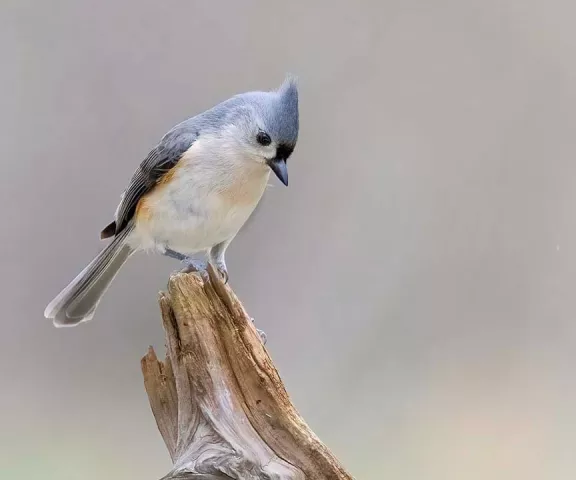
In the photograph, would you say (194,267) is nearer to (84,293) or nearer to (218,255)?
(218,255)

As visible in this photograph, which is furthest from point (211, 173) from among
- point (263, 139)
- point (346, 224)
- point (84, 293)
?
point (346, 224)

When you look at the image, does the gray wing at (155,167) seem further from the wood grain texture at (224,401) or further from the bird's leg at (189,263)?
the wood grain texture at (224,401)

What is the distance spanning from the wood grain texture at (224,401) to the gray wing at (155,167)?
1.42ft

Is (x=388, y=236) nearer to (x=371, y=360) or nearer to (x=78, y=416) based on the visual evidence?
(x=371, y=360)

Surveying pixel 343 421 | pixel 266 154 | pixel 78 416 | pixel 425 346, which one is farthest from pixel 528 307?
pixel 78 416

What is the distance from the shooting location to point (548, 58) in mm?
2953

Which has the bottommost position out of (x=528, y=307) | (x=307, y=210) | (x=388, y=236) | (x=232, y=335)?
(x=232, y=335)

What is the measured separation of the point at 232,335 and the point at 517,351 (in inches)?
67.2

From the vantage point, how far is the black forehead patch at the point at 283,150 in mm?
1894

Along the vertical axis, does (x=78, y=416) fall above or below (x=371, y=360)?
above

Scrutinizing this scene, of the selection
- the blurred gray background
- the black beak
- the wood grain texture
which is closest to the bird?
the black beak

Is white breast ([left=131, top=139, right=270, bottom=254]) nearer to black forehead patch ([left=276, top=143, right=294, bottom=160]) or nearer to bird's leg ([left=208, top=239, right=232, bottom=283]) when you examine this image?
black forehead patch ([left=276, top=143, right=294, bottom=160])

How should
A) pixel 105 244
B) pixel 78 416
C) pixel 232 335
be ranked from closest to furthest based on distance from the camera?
pixel 232 335 < pixel 105 244 < pixel 78 416

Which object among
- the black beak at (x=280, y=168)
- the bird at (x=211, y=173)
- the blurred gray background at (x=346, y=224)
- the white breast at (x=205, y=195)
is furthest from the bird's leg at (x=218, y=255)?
the blurred gray background at (x=346, y=224)
